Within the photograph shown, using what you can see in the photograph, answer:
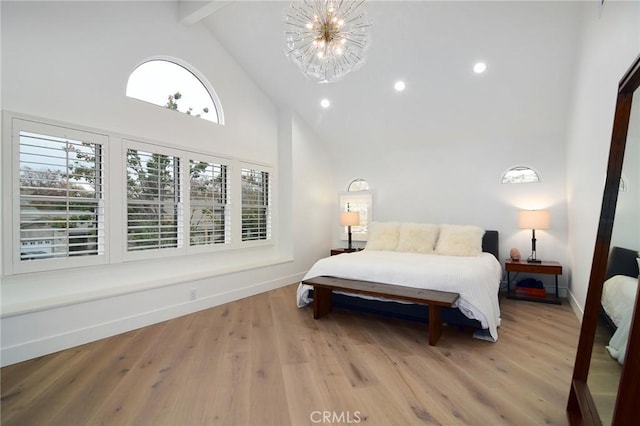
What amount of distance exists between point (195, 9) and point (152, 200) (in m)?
2.30

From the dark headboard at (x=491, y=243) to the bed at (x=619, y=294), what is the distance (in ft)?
9.87

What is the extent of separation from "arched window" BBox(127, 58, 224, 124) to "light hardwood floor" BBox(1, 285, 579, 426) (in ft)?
8.65

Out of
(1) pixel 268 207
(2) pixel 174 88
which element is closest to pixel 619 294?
(1) pixel 268 207

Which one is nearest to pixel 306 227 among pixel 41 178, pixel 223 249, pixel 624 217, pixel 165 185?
pixel 223 249

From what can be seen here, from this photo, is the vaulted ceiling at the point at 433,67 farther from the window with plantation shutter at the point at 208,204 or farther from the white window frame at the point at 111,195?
the window with plantation shutter at the point at 208,204

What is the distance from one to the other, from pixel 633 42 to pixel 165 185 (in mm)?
4280

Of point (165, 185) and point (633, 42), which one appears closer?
point (633, 42)

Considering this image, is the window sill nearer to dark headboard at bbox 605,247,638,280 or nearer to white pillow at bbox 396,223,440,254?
white pillow at bbox 396,223,440,254

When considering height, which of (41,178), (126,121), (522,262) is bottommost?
(522,262)

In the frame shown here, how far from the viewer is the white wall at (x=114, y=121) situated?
103 inches

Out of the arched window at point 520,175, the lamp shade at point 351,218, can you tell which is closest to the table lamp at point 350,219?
the lamp shade at point 351,218

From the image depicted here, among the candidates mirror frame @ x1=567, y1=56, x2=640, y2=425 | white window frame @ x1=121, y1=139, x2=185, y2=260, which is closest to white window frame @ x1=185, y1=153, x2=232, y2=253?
white window frame @ x1=121, y1=139, x2=185, y2=260

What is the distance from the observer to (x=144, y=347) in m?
2.71

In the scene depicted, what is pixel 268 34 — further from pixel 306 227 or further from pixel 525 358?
pixel 525 358
